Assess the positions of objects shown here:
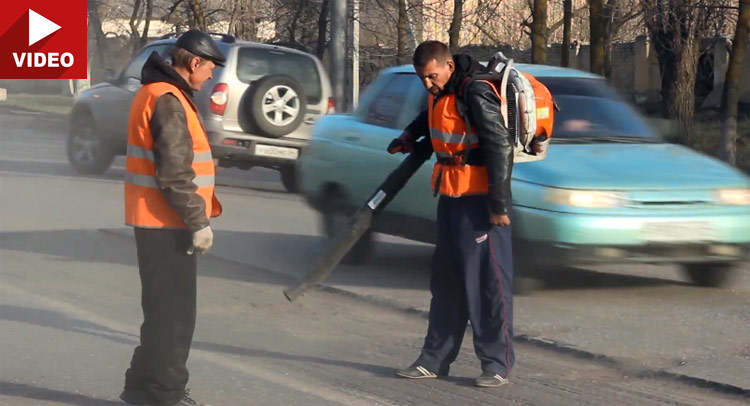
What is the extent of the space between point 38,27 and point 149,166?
119 ft

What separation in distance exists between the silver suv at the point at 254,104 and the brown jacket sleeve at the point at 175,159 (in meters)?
10.4

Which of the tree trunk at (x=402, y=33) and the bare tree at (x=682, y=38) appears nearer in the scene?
the bare tree at (x=682, y=38)

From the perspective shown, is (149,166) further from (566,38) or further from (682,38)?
(566,38)

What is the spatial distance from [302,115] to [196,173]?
10.8 m

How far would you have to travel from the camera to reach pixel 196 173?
5305 millimetres

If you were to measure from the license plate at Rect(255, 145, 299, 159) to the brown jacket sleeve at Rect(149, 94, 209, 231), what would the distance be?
10.7 meters

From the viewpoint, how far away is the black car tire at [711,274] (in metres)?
8.96

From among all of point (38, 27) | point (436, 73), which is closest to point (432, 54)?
point (436, 73)

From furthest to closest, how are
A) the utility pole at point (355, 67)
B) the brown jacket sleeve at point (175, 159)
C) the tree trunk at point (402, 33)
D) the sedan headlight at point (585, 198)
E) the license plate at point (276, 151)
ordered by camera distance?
the tree trunk at point (402, 33), the utility pole at point (355, 67), the license plate at point (276, 151), the sedan headlight at point (585, 198), the brown jacket sleeve at point (175, 159)

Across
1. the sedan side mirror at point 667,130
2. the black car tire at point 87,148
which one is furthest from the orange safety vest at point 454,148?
the black car tire at point 87,148

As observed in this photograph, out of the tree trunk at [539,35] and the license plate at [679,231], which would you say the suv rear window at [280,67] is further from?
the license plate at [679,231]

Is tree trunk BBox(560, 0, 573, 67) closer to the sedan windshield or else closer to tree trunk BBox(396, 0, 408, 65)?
tree trunk BBox(396, 0, 408, 65)

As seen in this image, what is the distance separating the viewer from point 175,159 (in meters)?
5.15

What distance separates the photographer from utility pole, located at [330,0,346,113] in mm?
21000
